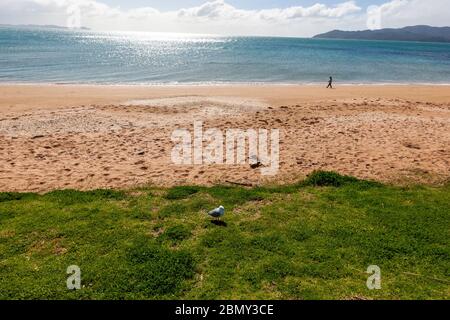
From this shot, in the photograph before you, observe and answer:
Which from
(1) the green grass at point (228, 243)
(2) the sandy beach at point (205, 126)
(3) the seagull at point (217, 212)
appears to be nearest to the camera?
(1) the green grass at point (228, 243)

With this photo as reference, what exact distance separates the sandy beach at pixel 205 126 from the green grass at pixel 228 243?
1399mm

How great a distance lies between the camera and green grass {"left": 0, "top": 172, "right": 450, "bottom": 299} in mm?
6188

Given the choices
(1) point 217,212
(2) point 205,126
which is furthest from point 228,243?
(2) point 205,126

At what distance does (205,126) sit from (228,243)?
1038 cm

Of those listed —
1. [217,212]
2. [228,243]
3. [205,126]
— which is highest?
[205,126]

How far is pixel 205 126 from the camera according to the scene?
17.2 m

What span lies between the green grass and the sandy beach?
4.59 feet

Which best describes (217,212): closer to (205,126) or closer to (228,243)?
(228,243)

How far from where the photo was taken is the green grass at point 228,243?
6188mm

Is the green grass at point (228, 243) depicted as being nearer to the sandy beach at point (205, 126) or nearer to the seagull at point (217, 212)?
the seagull at point (217, 212)

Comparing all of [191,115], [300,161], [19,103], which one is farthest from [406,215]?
[19,103]

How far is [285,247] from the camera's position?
7270mm

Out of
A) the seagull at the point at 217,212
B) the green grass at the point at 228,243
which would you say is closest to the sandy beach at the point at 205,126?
the green grass at the point at 228,243

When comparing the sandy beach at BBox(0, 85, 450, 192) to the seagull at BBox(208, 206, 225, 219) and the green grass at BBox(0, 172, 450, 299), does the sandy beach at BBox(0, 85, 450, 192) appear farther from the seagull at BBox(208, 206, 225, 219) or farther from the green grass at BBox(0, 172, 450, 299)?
the seagull at BBox(208, 206, 225, 219)
